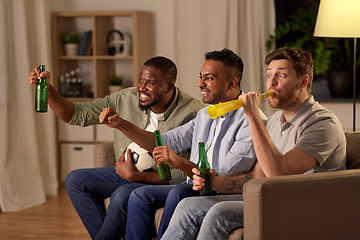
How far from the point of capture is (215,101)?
200 centimetres

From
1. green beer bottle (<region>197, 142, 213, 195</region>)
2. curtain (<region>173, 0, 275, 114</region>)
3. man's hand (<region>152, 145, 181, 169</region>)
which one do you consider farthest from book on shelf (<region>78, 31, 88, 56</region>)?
green beer bottle (<region>197, 142, 213, 195</region>)

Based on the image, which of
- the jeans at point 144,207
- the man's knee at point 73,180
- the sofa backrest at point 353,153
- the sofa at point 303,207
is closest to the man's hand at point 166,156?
the jeans at point 144,207

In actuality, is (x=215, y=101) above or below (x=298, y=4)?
below

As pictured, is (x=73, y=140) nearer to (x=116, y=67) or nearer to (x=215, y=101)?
(x=116, y=67)

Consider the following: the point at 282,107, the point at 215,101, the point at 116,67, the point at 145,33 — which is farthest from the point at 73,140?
the point at 282,107

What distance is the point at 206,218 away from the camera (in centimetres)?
157

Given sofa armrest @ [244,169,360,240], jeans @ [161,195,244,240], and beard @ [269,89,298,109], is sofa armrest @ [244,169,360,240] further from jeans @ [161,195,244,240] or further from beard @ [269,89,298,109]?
beard @ [269,89,298,109]

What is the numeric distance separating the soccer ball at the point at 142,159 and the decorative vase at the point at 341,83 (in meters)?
2.19

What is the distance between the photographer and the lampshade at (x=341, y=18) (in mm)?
2371

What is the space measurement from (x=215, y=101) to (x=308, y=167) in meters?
0.57

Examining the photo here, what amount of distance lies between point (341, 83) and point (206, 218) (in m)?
A: 2.56

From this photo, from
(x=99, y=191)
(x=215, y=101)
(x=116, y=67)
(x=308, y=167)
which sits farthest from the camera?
(x=116, y=67)

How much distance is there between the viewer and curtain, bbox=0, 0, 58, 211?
329 cm

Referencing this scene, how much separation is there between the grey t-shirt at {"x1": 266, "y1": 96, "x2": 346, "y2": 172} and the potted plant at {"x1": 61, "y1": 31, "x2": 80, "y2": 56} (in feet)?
8.53
